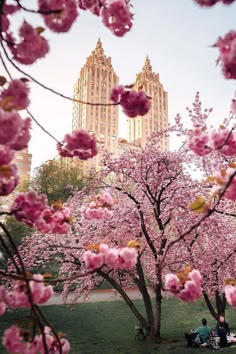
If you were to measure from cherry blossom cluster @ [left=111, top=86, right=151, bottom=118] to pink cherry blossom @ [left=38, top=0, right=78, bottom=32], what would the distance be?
58 cm

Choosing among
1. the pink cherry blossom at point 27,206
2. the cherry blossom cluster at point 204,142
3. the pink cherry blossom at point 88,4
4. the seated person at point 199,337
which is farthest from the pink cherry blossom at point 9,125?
the seated person at point 199,337

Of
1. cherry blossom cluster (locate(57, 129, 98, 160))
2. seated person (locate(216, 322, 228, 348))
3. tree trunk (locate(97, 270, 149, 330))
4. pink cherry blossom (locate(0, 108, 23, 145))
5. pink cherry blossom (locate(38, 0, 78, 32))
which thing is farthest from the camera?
tree trunk (locate(97, 270, 149, 330))

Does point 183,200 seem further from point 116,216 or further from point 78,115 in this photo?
point 78,115

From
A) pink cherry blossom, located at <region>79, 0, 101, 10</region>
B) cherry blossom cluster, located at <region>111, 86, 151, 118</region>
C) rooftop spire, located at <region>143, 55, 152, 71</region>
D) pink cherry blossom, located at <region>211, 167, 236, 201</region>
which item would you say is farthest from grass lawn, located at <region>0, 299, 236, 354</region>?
rooftop spire, located at <region>143, 55, 152, 71</region>

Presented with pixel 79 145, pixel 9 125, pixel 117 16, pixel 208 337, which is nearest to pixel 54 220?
pixel 79 145

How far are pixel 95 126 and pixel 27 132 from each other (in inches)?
3451

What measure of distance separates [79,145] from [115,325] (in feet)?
37.5

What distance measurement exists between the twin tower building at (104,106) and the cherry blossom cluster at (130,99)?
8383 cm

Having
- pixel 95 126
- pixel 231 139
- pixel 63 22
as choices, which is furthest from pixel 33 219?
pixel 95 126

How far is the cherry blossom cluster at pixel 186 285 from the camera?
2.31 metres

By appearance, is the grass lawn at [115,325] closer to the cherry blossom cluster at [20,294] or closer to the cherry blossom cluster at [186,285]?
the cherry blossom cluster at [186,285]

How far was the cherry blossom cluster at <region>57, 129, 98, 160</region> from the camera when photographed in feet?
9.04

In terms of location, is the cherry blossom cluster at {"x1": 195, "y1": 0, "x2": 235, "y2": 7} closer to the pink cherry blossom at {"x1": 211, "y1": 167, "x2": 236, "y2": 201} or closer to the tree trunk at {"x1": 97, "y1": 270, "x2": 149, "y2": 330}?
the pink cherry blossom at {"x1": 211, "y1": 167, "x2": 236, "y2": 201}

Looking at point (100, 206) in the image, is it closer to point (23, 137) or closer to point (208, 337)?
point (23, 137)
